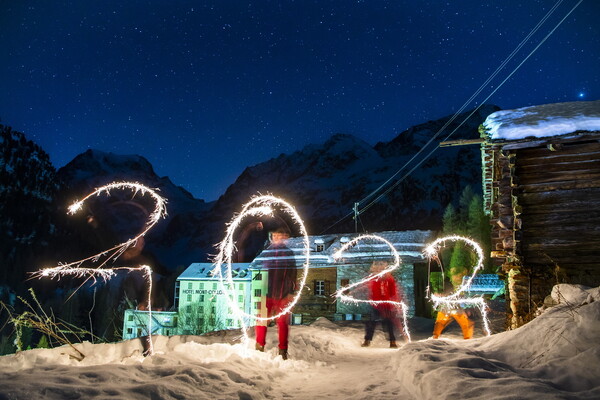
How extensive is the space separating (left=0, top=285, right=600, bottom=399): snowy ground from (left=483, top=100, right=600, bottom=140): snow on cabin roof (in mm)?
5396

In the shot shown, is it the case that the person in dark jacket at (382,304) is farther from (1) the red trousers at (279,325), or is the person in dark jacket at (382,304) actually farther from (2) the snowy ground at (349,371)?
(1) the red trousers at (279,325)

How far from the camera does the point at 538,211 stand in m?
11.5

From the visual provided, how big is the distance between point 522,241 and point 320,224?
159 m

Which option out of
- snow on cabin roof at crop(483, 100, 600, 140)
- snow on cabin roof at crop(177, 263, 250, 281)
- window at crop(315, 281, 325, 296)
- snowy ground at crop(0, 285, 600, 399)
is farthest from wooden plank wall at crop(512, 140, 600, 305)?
snow on cabin roof at crop(177, 263, 250, 281)

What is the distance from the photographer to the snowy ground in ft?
13.3

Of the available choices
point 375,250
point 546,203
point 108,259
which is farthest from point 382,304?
point 375,250

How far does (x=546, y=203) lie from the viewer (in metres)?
11.5

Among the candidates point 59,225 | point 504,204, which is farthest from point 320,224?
point 504,204

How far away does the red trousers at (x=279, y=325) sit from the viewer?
316 inches

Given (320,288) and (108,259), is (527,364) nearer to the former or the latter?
(108,259)

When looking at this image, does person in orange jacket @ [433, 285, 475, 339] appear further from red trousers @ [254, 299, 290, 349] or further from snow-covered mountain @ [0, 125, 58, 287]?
snow-covered mountain @ [0, 125, 58, 287]

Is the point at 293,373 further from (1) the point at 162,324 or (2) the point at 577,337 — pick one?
(1) the point at 162,324

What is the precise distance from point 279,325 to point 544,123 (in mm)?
9523

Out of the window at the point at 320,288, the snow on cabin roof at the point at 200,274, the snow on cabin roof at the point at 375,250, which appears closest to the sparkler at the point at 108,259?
the snow on cabin roof at the point at 375,250
